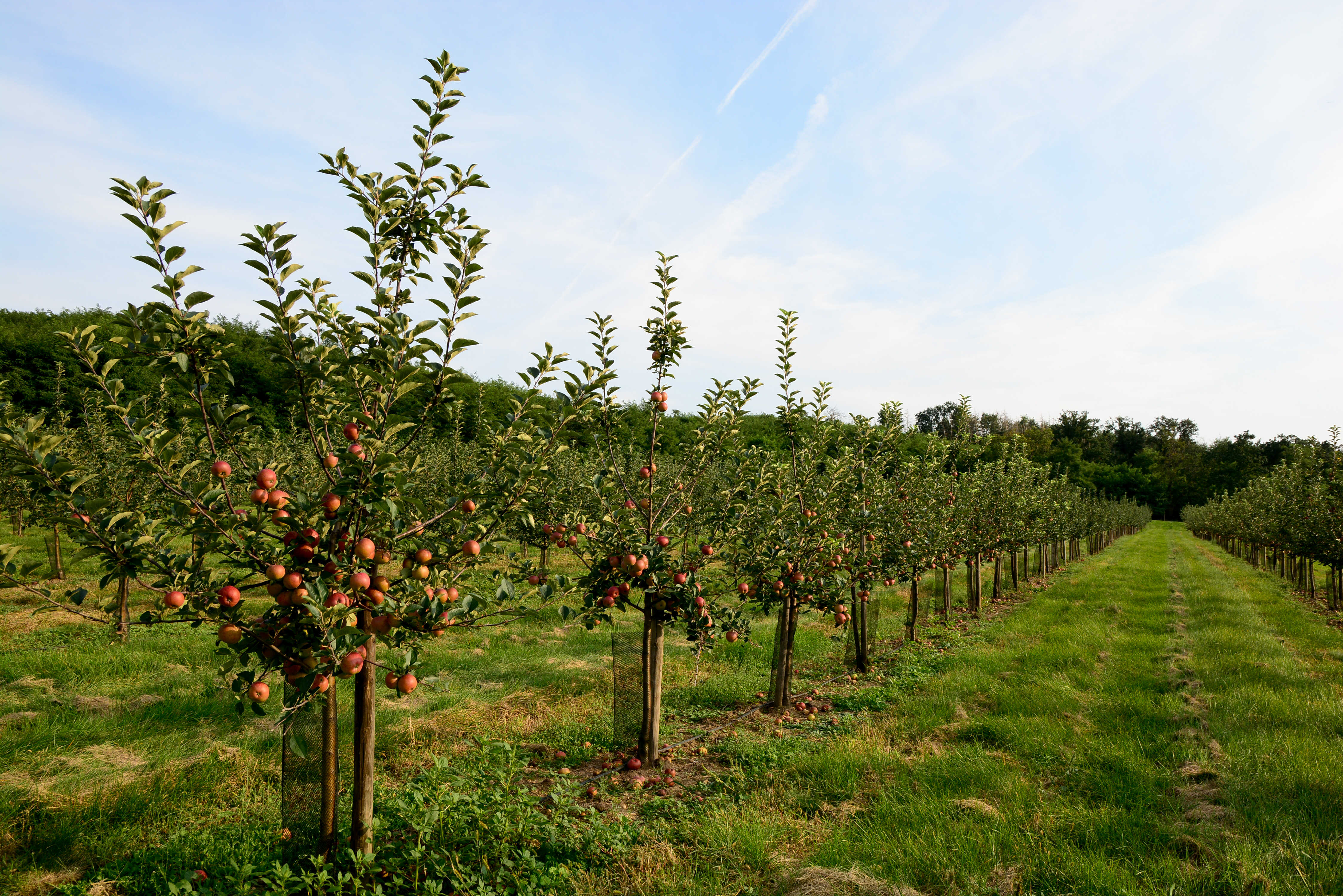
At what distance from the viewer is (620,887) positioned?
4.01m

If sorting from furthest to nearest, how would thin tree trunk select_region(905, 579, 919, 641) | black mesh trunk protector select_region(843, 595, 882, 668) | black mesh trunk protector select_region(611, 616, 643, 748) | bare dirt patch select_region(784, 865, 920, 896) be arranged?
1. thin tree trunk select_region(905, 579, 919, 641)
2. black mesh trunk protector select_region(843, 595, 882, 668)
3. black mesh trunk protector select_region(611, 616, 643, 748)
4. bare dirt patch select_region(784, 865, 920, 896)

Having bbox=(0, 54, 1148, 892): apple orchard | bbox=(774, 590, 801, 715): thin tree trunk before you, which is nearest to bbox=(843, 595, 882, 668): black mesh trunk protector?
bbox=(774, 590, 801, 715): thin tree trunk

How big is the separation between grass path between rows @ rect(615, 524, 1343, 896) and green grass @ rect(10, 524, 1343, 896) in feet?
0.08

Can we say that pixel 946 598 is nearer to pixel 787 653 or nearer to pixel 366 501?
pixel 787 653

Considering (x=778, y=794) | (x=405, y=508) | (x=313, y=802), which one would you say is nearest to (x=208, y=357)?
(x=405, y=508)

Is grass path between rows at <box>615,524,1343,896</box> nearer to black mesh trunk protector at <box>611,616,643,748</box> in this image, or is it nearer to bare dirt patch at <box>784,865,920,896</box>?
bare dirt patch at <box>784,865,920,896</box>

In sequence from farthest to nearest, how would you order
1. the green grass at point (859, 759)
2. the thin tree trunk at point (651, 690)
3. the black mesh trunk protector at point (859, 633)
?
1. the black mesh trunk protector at point (859, 633)
2. the thin tree trunk at point (651, 690)
3. the green grass at point (859, 759)

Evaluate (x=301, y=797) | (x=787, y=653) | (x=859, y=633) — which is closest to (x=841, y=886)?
(x=301, y=797)

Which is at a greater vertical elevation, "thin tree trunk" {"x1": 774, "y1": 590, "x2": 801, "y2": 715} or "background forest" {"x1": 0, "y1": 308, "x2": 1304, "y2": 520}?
"background forest" {"x1": 0, "y1": 308, "x2": 1304, "y2": 520}

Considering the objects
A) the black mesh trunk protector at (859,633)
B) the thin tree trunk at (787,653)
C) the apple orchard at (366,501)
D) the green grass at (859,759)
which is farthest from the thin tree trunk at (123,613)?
the black mesh trunk protector at (859,633)

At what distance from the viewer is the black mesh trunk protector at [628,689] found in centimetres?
646

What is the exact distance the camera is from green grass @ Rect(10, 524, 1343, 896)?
13.7 feet

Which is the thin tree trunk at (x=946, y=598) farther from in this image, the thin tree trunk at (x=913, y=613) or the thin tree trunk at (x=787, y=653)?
the thin tree trunk at (x=787, y=653)

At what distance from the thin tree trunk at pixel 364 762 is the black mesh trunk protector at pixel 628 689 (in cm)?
285
